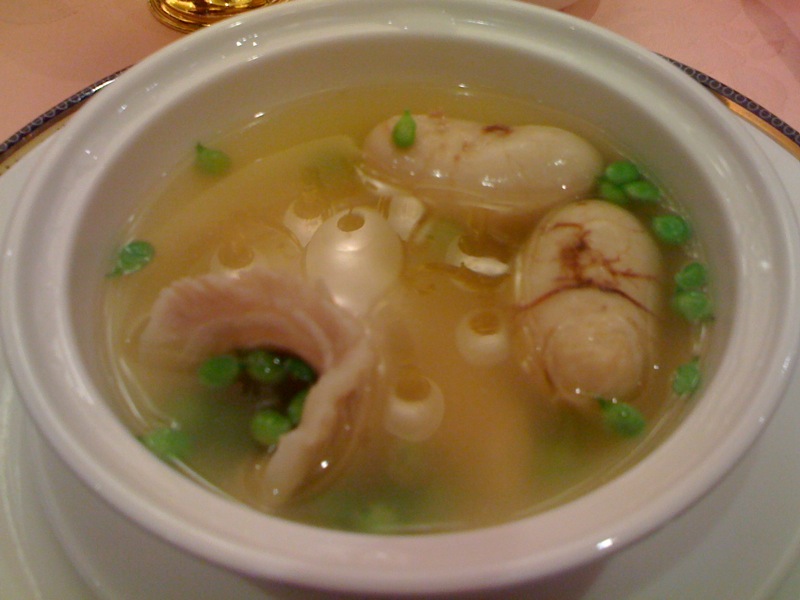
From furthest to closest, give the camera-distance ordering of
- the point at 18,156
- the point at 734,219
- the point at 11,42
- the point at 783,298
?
the point at 11,42
the point at 18,156
the point at 734,219
the point at 783,298

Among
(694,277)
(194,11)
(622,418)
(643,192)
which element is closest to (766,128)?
(643,192)

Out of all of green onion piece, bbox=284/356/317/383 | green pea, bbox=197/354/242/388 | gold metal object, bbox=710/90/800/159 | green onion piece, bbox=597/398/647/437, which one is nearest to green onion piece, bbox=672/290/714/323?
green onion piece, bbox=597/398/647/437

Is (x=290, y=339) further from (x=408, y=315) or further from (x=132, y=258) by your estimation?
(x=132, y=258)

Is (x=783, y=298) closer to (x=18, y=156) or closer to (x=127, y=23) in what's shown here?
(x=18, y=156)

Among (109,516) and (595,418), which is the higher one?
(595,418)

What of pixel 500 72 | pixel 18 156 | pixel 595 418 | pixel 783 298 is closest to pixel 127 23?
pixel 18 156

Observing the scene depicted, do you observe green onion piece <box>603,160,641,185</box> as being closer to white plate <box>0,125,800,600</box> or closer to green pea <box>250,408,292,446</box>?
white plate <box>0,125,800,600</box>
